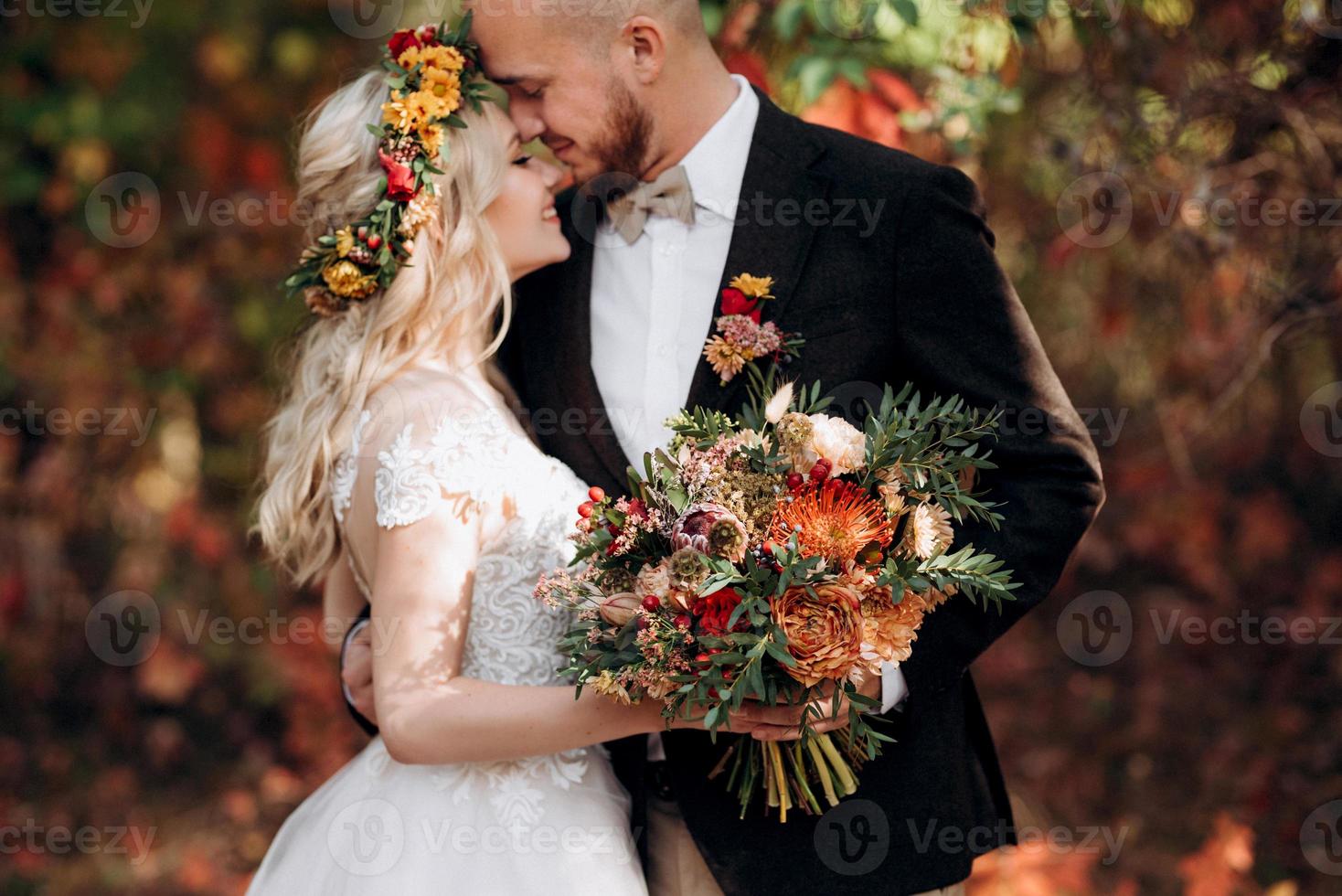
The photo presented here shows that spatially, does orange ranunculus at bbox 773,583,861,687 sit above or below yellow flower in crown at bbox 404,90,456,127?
below

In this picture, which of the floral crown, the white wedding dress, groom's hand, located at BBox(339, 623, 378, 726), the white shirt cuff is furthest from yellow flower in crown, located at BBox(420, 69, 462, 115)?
the white shirt cuff

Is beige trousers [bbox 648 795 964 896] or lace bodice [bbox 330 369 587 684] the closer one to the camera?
lace bodice [bbox 330 369 587 684]

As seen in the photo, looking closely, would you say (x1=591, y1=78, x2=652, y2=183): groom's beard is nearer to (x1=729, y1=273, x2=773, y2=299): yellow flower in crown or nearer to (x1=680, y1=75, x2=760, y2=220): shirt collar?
(x1=680, y1=75, x2=760, y2=220): shirt collar

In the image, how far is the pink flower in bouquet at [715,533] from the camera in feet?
5.97

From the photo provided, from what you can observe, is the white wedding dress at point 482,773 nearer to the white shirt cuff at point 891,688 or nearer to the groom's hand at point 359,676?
the groom's hand at point 359,676

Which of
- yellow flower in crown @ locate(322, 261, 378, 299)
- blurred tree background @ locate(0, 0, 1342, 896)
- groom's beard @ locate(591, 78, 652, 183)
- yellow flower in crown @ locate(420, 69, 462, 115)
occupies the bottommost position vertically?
blurred tree background @ locate(0, 0, 1342, 896)

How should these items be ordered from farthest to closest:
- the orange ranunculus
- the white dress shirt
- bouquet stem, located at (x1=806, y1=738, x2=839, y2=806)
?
1. the white dress shirt
2. bouquet stem, located at (x1=806, y1=738, x2=839, y2=806)
3. the orange ranunculus

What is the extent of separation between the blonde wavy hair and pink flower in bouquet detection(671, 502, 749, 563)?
872 mm

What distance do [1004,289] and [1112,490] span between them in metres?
4.59

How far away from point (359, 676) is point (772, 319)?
1.16 meters

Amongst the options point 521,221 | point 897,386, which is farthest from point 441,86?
point 897,386

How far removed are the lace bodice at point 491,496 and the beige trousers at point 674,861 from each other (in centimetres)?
37

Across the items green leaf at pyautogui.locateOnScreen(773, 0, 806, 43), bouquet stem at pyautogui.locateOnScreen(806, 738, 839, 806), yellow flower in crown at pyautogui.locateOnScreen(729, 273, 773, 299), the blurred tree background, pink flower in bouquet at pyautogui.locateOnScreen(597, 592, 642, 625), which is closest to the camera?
pink flower in bouquet at pyautogui.locateOnScreen(597, 592, 642, 625)

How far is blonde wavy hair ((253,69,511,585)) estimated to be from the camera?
2574 mm
